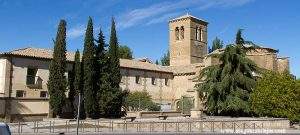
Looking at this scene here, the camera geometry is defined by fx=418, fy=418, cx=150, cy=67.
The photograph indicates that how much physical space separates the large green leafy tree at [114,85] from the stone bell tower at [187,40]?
31155 mm

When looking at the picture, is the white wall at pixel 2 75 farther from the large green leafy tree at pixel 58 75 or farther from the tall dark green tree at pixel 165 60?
the tall dark green tree at pixel 165 60

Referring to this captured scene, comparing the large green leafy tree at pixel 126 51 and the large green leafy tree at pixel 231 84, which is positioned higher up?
the large green leafy tree at pixel 126 51

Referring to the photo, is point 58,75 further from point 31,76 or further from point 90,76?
point 31,76

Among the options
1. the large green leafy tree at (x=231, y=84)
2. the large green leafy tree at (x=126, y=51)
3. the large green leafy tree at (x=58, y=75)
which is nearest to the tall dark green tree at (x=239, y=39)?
the large green leafy tree at (x=231, y=84)

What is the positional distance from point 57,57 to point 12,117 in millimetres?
6816

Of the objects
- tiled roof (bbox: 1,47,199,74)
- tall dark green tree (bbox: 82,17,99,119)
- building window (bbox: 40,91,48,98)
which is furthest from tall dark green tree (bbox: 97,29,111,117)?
building window (bbox: 40,91,48,98)

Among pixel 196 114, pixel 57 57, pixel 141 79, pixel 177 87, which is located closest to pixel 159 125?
pixel 196 114

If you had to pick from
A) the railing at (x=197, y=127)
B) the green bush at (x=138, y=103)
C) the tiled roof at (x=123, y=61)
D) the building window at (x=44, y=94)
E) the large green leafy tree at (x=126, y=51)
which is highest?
the large green leafy tree at (x=126, y=51)

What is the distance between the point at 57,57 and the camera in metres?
39.5

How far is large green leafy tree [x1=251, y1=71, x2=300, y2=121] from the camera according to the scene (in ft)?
110

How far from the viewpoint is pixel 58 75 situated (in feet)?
129

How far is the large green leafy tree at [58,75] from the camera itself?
38.9 meters

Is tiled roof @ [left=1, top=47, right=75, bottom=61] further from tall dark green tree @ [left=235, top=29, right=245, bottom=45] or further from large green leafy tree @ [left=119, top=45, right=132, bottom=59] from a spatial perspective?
large green leafy tree @ [left=119, top=45, right=132, bottom=59]

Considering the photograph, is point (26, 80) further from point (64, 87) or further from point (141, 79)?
point (141, 79)
